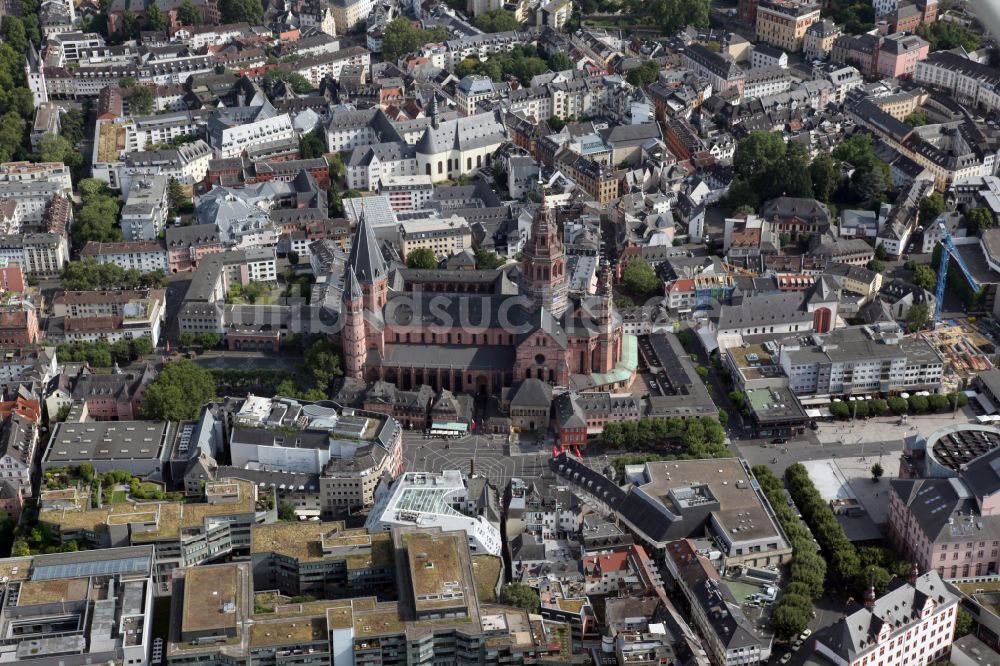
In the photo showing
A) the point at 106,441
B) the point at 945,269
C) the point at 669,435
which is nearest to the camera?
the point at 106,441

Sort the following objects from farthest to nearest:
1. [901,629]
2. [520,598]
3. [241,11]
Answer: [241,11] < [520,598] < [901,629]

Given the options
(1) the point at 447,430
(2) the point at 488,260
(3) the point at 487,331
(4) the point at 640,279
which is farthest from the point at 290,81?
(1) the point at 447,430

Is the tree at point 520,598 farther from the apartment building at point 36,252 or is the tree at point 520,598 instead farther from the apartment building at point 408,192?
the apartment building at point 36,252

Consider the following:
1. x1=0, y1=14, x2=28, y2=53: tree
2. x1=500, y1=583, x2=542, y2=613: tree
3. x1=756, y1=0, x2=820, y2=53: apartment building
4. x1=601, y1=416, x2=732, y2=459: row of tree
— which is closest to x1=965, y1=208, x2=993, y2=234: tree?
x1=601, y1=416, x2=732, y2=459: row of tree

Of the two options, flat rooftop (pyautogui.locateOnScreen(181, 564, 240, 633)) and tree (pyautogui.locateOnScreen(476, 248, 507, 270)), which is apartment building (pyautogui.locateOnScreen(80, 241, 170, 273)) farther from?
flat rooftop (pyautogui.locateOnScreen(181, 564, 240, 633))

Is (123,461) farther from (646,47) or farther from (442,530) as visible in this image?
(646,47)

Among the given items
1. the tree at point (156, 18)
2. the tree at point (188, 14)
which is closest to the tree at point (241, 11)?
the tree at point (188, 14)

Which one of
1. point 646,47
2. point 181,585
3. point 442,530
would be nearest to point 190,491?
point 181,585

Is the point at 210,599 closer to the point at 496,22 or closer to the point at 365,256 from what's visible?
the point at 365,256
